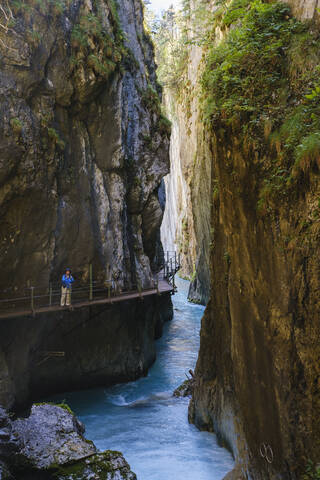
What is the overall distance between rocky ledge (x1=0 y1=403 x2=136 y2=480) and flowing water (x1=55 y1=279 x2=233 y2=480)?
2.91 metres

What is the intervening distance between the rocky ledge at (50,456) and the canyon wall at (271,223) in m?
2.31

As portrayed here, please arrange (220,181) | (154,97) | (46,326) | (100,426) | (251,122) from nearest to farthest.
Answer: (251,122)
(220,181)
(100,426)
(46,326)
(154,97)

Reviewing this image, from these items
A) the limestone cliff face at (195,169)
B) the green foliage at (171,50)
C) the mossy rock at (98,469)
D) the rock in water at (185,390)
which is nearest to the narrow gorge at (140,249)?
the mossy rock at (98,469)

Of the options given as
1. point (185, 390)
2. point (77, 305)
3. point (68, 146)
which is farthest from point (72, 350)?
point (68, 146)

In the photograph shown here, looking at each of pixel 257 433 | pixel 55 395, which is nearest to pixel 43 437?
pixel 257 433

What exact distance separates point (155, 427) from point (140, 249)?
341 inches

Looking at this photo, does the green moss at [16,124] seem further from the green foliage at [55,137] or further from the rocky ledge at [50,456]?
the rocky ledge at [50,456]

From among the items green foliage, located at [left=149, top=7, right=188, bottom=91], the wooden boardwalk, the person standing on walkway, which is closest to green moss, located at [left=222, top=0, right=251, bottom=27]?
the person standing on walkway

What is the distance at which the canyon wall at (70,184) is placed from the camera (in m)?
10.5

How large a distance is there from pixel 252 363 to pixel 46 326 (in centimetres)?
831

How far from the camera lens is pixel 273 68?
20.2ft

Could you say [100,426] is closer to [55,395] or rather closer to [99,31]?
[55,395]

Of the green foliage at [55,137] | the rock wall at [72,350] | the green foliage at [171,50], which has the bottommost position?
the rock wall at [72,350]

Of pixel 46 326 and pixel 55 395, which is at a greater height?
pixel 46 326
